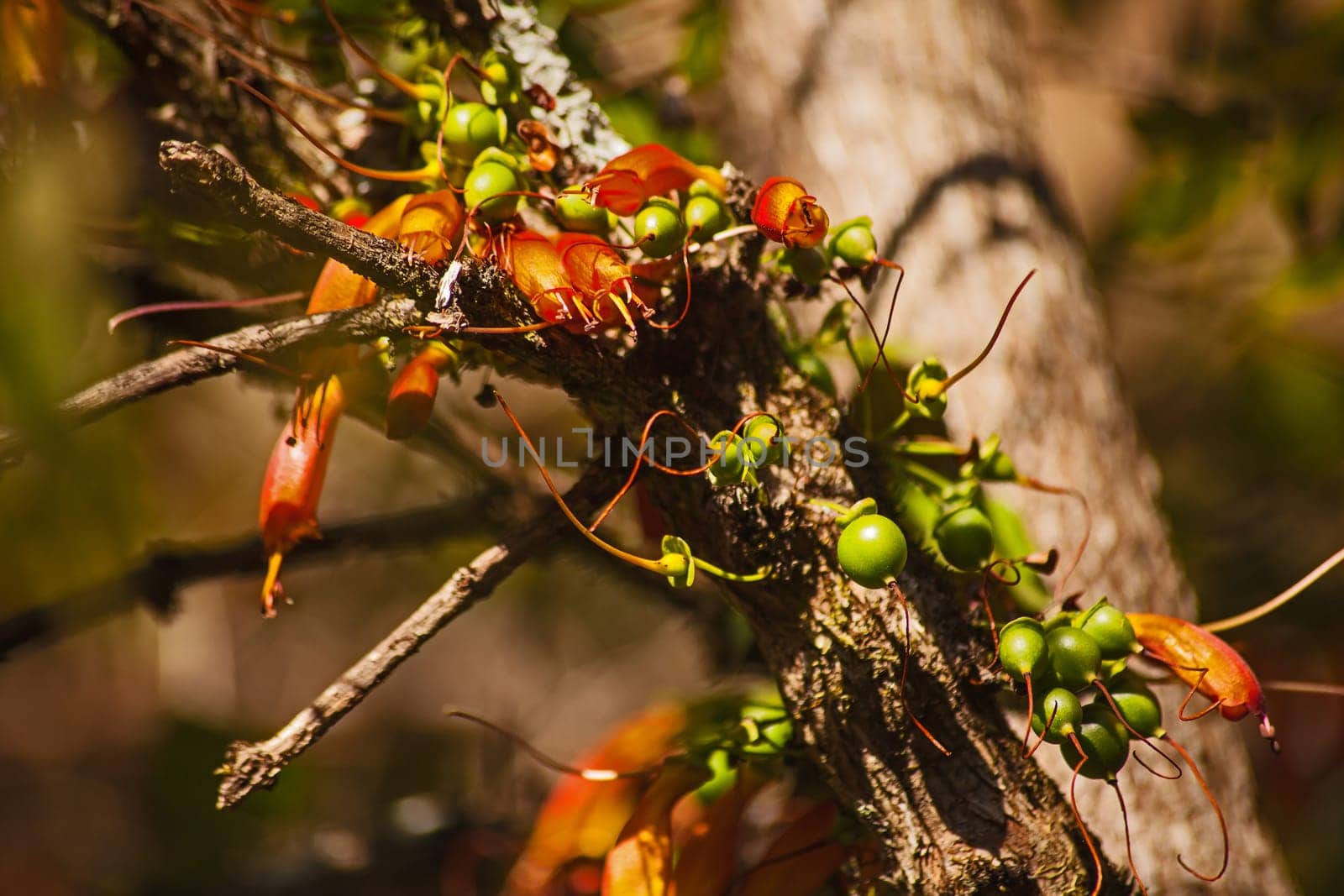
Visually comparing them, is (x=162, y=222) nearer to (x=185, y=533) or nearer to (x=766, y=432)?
(x=766, y=432)

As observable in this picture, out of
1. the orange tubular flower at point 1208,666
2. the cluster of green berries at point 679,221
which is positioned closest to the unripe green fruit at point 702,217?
the cluster of green berries at point 679,221

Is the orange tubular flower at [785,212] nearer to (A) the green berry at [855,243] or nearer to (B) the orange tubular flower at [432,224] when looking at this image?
(A) the green berry at [855,243]

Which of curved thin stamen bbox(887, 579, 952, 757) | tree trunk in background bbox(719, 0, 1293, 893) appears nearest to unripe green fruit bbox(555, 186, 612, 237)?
curved thin stamen bbox(887, 579, 952, 757)

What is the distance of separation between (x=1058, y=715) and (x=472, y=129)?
63 cm

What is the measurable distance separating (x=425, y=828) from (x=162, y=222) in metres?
1.02

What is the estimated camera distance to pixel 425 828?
1.52 m

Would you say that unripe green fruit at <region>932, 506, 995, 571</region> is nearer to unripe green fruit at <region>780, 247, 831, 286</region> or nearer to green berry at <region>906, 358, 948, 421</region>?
green berry at <region>906, 358, 948, 421</region>

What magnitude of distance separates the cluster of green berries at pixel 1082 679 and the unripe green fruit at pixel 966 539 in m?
0.08

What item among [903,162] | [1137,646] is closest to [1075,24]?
[903,162]

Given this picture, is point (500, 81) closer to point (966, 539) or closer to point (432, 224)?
point (432, 224)

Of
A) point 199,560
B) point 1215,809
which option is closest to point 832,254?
point 1215,809

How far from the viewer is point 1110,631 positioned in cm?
71

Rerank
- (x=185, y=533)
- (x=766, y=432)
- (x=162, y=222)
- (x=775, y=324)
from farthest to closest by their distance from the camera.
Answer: (x=185, y=533), (x=162, y=222), (x=775, y=324), (x=766, y=432)

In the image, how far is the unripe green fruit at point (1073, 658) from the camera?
686 millimetres
